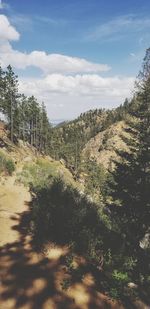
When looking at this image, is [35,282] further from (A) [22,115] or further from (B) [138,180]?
(A) [22,115]

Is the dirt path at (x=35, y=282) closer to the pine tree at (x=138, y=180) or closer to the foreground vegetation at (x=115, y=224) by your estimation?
the foreground vegetation at (x=115, y=224)

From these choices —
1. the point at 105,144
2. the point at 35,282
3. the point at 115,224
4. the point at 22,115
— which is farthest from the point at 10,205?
the point at 105,144

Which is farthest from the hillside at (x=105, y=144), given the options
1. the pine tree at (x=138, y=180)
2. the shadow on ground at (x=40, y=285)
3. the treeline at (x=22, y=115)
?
the shadow on ground at (x=40, y=285)

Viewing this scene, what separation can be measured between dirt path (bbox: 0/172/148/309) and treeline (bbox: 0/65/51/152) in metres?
44.5

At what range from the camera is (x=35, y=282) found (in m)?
8.09

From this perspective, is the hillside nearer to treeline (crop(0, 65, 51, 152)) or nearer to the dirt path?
treeline (crop(0, 65, 51, 152))

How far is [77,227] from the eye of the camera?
11.6 meters

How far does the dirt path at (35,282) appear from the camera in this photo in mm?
7353

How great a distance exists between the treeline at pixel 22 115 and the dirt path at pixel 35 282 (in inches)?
1751

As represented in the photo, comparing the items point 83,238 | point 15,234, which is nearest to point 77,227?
point 83,238

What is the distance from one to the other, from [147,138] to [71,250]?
1034cm

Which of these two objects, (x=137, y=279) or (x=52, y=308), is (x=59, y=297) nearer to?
(x=52, y=308)

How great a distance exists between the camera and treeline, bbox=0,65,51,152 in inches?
2113

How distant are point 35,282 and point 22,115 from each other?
6968cm
